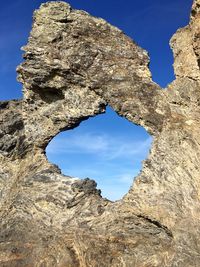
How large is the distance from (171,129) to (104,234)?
24.6 ft

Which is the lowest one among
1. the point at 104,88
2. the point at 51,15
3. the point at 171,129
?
the point at 171,129

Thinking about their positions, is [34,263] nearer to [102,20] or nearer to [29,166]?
[29,166]

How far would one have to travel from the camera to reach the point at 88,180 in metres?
26.4

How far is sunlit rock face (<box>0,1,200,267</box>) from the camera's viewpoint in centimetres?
2312

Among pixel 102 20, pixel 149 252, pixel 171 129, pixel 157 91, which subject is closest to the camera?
pixel 149 252

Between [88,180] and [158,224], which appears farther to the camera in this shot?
[88,180]

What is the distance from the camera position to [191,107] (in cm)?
2534

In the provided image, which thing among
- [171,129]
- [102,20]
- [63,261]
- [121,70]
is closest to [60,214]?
[63,261]

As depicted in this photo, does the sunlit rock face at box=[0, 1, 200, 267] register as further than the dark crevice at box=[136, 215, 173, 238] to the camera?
Yes

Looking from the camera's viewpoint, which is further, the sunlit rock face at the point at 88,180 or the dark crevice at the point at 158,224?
the sunlit rock face at the point at 88,180

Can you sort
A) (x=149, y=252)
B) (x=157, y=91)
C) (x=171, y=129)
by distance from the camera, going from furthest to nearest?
1. (x=157, y=91)
2. (x=171, y=129)
3. (x=149, y=252)

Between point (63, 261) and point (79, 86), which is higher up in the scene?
point (79, 86)

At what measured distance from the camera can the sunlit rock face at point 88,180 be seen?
23.1 m

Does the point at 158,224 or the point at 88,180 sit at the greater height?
the point at 88,180
